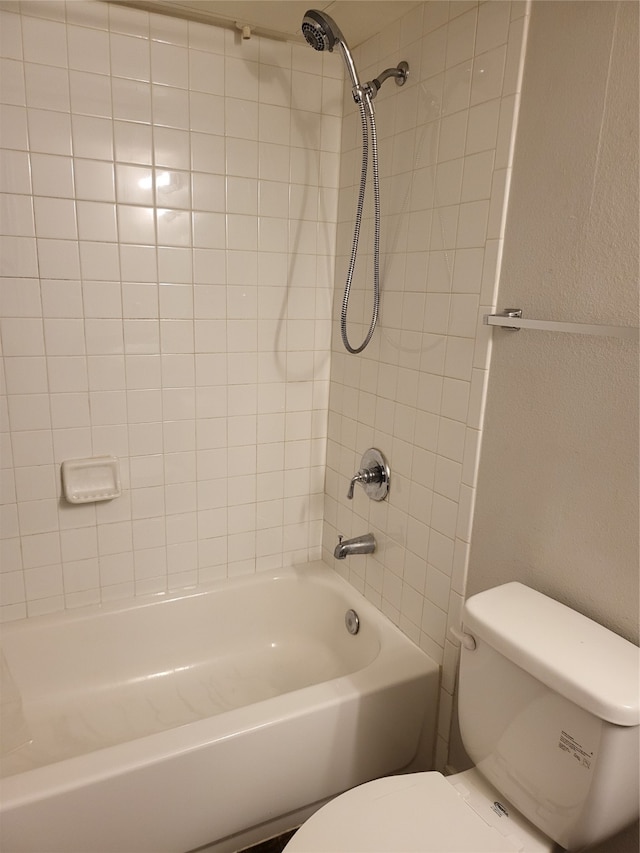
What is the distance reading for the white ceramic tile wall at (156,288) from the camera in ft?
5.12

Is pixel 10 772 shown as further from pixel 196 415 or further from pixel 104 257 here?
pixel 104 257

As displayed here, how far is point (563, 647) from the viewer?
3.43 ft

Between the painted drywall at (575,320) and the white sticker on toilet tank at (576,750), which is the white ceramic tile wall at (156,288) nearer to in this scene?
the painted drywall at (575,320)

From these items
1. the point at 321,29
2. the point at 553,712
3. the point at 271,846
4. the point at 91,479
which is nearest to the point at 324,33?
the point at 321,29

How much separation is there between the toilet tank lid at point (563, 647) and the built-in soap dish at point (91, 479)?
1167mm

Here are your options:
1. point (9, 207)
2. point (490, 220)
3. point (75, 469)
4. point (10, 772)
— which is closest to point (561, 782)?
point (490, 220)

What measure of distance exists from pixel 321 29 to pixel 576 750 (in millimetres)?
1707

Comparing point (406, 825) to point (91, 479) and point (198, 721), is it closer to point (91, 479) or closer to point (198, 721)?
point (198, 721)

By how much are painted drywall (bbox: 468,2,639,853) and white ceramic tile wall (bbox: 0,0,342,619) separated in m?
0.86

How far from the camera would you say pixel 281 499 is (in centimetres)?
212

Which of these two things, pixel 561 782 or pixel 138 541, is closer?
pixel 561 782

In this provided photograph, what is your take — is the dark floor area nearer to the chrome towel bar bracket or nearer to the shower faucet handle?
the shower faucet handle

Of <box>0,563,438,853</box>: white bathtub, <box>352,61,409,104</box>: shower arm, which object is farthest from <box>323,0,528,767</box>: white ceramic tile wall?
<box>0,563,438,853</box>: white bathtub

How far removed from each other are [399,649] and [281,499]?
712mm
